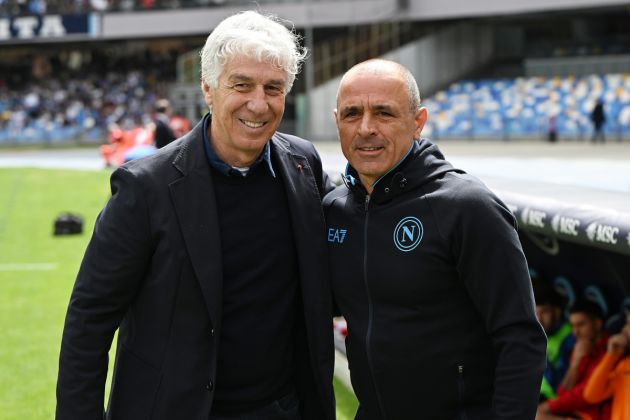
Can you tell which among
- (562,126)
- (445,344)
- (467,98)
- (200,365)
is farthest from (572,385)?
(467,98)

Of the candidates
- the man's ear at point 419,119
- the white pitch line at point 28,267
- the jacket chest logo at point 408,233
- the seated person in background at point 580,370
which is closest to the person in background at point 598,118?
the white pitch line at point 28,267

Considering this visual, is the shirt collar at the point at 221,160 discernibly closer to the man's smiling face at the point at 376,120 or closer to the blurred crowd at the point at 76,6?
the man's smiling face at the point at 376,120

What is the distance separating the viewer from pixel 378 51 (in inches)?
1353

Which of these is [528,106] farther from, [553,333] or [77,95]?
[553,333]

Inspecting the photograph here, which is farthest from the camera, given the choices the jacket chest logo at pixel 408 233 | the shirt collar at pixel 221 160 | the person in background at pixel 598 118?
the person in background at pixel 598 118

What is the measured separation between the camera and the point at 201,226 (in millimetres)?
2578

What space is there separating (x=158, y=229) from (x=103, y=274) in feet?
0.64

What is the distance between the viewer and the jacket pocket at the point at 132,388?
2631 millimetres

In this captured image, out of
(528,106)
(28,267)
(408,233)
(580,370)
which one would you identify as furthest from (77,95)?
(408,233)

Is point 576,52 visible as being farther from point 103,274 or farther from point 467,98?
point 103,274

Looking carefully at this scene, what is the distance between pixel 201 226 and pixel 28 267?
9.01 m

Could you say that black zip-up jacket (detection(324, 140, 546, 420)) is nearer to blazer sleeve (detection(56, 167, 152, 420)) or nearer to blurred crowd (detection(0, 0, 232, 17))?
blazer sleeve (detection(56, 167, 152, 420))

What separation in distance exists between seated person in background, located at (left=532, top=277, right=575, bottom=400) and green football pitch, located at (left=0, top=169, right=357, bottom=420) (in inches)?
46.6

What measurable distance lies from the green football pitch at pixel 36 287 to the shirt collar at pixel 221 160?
3.01 metres
